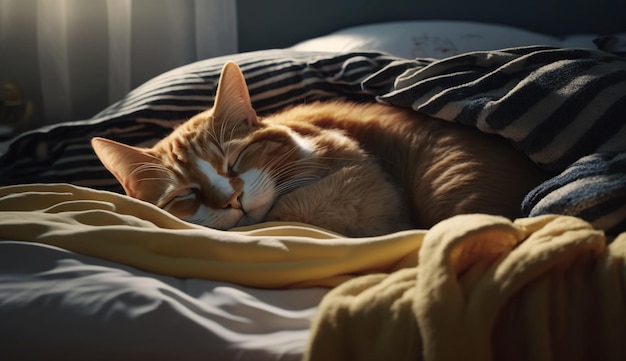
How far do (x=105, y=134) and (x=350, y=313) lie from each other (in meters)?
0.99

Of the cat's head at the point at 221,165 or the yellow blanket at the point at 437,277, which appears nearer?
the yellow blanket at the point at 437,277

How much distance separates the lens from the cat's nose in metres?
1.02

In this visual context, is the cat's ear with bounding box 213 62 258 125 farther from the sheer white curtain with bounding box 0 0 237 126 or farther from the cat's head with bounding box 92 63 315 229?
the sheer white curtain with bounding box 0 0 237 126

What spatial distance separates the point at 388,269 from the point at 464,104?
407 mm

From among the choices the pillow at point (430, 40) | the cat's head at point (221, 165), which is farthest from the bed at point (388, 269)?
the pillow at point (430, 40)

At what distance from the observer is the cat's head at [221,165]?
3.42 ft

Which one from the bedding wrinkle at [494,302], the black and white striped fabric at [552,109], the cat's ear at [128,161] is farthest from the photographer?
the cat's ear at [128,161]

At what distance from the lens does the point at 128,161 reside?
1.10 meters

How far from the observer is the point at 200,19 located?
2.45 metres

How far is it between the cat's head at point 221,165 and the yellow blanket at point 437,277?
256 millimetres

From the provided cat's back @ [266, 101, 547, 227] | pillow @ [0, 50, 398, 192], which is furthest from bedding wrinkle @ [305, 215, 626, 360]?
pillow @ [0, 50, 398, 192]

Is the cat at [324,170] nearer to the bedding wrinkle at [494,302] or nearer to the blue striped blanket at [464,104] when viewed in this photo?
the blue striped blanket at [464,104]

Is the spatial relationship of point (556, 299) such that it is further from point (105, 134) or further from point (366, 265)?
point (105, 134)

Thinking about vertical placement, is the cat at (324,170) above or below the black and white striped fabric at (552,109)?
below
